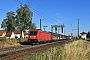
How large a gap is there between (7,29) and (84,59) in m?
91.7

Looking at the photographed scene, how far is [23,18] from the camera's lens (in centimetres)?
9000

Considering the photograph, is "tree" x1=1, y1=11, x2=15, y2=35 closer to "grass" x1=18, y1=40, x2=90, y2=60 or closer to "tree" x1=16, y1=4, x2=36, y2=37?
"tree" x1=16, y1=4, x2=36, y2=37

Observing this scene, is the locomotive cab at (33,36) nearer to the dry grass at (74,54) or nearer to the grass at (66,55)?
the grass at (66,55)

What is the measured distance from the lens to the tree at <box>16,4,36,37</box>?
8881cm

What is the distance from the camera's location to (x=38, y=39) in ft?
156

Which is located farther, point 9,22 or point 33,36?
point 9,22

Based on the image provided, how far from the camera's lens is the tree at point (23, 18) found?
8881cm

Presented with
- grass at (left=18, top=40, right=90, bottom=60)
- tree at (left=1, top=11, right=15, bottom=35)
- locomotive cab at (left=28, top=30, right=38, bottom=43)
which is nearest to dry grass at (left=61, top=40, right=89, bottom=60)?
grass at (left=18, top=40, right=90, bottom=60)

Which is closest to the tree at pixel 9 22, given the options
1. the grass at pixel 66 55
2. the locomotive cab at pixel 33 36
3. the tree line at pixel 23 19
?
the tree line at pixel 23 19

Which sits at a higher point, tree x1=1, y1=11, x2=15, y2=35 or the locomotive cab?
tree x1=1, y1=11, x2=15, y2=35

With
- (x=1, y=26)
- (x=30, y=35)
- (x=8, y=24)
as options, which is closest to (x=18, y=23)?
(x=8, y=24)

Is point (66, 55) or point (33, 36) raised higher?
point (33, 36)

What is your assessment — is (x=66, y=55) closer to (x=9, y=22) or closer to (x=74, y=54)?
(x=74, y=54)

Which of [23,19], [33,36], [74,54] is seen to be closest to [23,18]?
[23,19]
